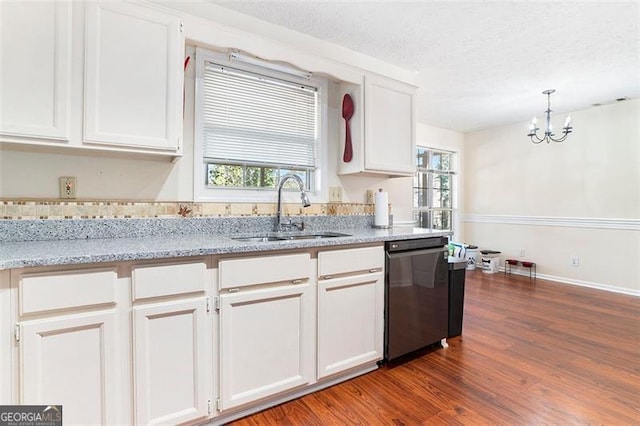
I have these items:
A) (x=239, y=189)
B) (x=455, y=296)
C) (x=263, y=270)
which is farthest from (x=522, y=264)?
(x=263, y=270)

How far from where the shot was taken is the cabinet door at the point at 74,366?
1.19 m

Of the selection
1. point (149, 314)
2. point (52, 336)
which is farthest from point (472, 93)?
point (52, 336)

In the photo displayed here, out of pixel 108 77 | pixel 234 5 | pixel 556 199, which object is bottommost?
pixel 556 199

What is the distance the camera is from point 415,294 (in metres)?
2.24

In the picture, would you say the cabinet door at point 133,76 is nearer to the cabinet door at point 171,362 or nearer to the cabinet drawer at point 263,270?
the cabinet drawer at point 263,270

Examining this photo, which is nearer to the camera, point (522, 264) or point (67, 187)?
point (67, 187)

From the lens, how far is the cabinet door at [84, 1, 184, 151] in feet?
5.15

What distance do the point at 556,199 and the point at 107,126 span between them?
17.9 feet

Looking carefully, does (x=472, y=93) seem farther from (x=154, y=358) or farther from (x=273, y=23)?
(x=154, y=358)

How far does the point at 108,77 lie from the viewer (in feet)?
5.24

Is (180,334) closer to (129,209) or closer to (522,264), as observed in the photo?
(129,209)

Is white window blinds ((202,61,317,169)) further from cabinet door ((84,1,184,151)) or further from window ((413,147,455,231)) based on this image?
window ((413,147,455,231))

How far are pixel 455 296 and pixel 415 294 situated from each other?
0.60 meters
